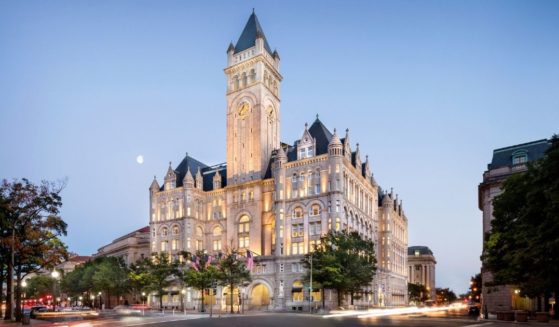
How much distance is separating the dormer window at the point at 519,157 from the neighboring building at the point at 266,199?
91.6 feet

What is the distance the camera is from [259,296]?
91.3 meters

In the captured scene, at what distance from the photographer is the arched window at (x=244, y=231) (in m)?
94.5

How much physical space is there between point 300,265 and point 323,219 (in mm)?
8964

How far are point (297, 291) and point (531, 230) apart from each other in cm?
5312

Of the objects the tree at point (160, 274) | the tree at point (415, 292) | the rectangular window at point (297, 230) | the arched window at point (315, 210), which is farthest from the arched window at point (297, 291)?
the tree at point (415, 292)

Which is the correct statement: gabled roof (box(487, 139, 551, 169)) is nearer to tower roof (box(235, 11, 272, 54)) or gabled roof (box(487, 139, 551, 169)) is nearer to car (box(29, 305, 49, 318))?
tower roof (box(235, 11, 272, 54))

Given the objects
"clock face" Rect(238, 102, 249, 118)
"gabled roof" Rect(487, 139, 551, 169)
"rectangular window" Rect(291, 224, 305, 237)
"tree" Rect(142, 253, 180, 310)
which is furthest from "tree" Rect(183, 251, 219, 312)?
"gabled roof" Rect(487, 139, 551, 169)

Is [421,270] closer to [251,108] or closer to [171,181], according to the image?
[251,108]

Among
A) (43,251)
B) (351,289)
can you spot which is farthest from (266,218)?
(43,251)

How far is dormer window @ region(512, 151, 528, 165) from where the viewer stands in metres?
63.7

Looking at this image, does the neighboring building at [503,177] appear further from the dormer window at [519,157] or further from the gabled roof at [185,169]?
the gabled roof at [185,169]

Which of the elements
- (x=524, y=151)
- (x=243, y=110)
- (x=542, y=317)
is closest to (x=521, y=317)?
(x=542, y=317)

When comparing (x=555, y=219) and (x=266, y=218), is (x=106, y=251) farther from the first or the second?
(x=555, y=219)

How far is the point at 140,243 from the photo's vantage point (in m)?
129
